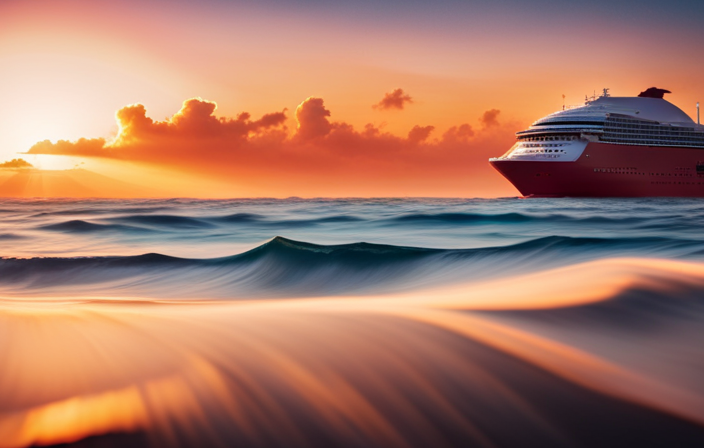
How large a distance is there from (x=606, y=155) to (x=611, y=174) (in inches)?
78.2

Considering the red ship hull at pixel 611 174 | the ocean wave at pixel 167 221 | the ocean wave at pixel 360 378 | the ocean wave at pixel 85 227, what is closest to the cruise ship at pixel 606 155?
the red ship hull at pixel 611 174

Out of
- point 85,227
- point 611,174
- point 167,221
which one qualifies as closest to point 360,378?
point 85,227

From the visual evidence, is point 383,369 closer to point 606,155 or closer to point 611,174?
point 611,174

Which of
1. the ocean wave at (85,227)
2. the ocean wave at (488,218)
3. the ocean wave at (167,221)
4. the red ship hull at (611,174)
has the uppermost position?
the red ship hull at (611,174)

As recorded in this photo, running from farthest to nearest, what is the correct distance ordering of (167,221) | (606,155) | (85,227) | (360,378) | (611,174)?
(606,155) → (611,174) → (167,221) → (85,227) → (360,378)

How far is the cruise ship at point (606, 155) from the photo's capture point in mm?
49781

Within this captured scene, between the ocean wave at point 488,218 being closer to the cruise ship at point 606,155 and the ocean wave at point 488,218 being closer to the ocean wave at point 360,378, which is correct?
the ocean wave at point 360,378

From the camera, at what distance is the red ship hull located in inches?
1951

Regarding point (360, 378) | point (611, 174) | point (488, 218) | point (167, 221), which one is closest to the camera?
point (360, 378)

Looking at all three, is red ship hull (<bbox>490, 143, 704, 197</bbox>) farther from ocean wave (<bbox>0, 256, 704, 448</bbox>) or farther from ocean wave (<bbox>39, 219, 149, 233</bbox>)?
ocean wave (<bbox>0, 256, 704, 448</bbox>)

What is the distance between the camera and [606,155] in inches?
2016

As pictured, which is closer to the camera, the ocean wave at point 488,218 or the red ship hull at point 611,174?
the ocean wave at point 488,218

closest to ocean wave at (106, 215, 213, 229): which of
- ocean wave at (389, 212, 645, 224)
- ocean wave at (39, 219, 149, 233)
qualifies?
ocean wave at (39, 219, 149, 233)

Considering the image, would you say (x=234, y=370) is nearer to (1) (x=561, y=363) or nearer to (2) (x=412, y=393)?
(2) (x=412, y=393)
